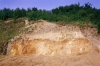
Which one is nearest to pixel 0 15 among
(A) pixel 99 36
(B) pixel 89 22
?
(B) pixel 89 22

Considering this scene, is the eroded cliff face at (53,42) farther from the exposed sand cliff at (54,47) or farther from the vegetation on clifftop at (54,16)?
the vegetation on clifftop at (54,16)

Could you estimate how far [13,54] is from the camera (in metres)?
14.1

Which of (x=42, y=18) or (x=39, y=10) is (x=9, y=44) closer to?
(x=42, y=18)

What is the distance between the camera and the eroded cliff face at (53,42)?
517 inches

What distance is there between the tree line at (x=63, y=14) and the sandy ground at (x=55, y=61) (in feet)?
→ 12.7

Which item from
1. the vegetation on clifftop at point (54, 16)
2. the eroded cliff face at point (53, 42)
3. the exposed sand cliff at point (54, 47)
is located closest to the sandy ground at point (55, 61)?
the exposed sand cliff at point (54, 47)

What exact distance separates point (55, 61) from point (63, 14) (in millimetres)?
6515

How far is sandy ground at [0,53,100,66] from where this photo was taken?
11.2 metres

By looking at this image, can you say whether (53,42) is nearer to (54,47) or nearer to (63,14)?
(54,47)

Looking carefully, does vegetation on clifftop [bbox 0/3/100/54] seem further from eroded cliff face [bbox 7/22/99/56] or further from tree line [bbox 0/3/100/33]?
eroded cliff face [bbox 7/22/99/56]

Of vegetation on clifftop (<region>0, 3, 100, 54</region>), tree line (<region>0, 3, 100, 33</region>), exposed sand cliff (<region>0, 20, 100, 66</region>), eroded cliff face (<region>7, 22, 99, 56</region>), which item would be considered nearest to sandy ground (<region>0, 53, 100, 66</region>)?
exposed sand cliff (<region>0, 20, 100, 66</region>)

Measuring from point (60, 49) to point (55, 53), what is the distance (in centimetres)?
43

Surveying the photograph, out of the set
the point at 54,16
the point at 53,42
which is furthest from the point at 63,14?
the point at 53,42

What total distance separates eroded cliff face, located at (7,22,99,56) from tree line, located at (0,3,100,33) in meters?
1.53
